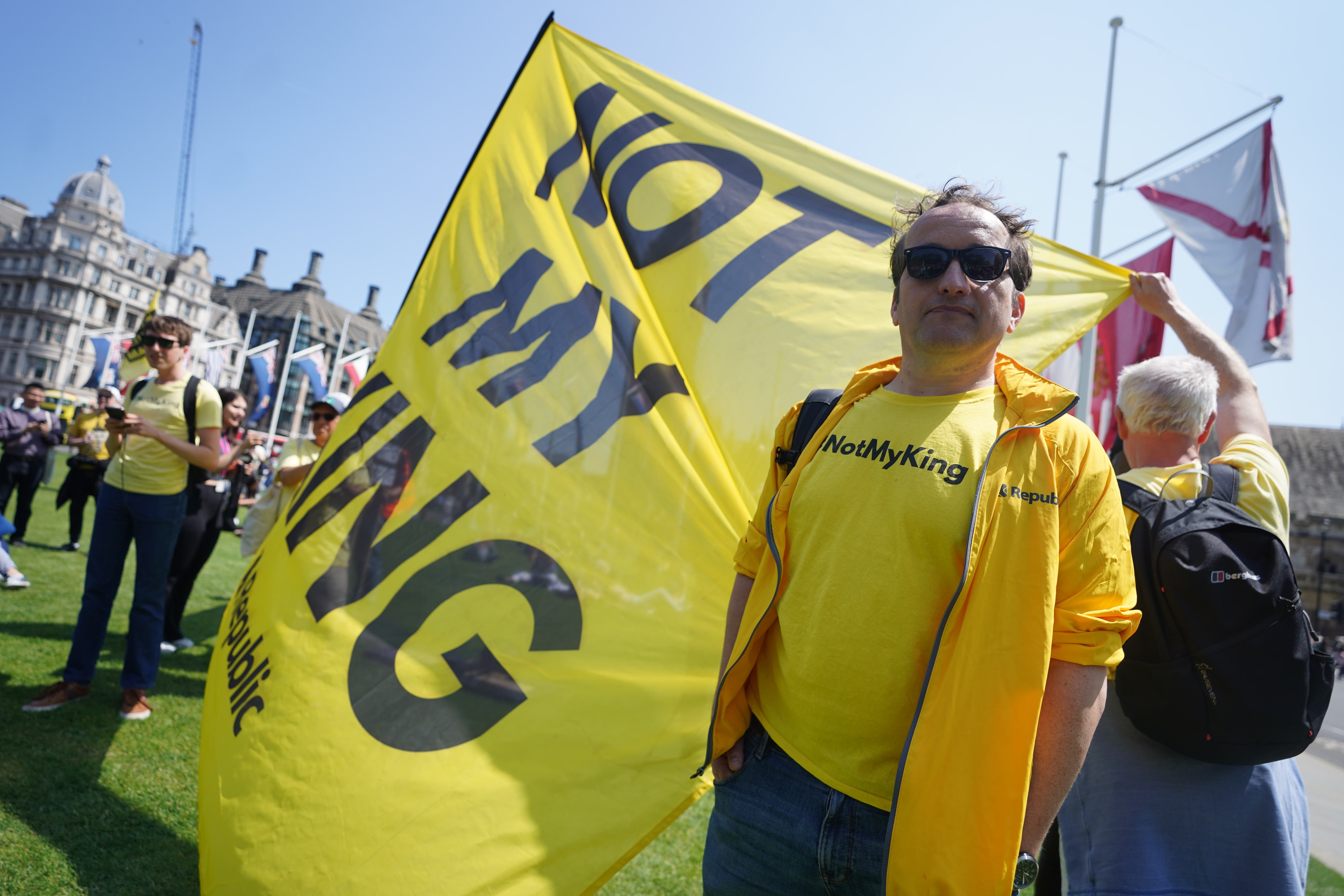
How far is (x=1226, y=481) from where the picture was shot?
1.81 metres

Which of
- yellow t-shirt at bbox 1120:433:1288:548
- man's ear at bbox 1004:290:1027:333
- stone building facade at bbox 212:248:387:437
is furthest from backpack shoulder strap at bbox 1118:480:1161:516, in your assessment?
stone building facade at bbox 212:248:387:437

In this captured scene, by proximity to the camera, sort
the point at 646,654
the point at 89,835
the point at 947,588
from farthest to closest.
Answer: the point at 89,835 → the point at 646,654 → the point at 947,588

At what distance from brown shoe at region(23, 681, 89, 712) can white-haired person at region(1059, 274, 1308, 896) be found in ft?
14.3

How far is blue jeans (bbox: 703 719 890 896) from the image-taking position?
1.30 meters

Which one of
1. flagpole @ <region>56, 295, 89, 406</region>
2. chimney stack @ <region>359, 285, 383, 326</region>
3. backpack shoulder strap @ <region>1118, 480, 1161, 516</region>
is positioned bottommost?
backpack shoulder strap @ <region>1118, 480, 1161, 516</region>

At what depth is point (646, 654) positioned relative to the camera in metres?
2.16

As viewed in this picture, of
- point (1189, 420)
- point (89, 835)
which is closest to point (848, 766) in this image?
point (1189, 420)

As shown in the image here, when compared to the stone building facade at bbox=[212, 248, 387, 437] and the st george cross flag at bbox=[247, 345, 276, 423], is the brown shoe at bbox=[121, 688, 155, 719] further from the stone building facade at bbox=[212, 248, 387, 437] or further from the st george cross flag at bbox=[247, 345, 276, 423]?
the stone building facade at bbox=[212, 248, 387, 437]

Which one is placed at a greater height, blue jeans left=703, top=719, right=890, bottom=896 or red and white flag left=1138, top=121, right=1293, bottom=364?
red and white flag left=1138, top=121, right=1293, bottom=364

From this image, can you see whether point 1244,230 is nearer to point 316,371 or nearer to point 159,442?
point 159,442

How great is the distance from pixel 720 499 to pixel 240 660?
5.59ft

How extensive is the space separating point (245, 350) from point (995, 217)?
140ft

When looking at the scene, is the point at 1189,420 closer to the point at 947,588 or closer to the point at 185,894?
the point at 947,588

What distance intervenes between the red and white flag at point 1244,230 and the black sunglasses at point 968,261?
6822 millimetres
